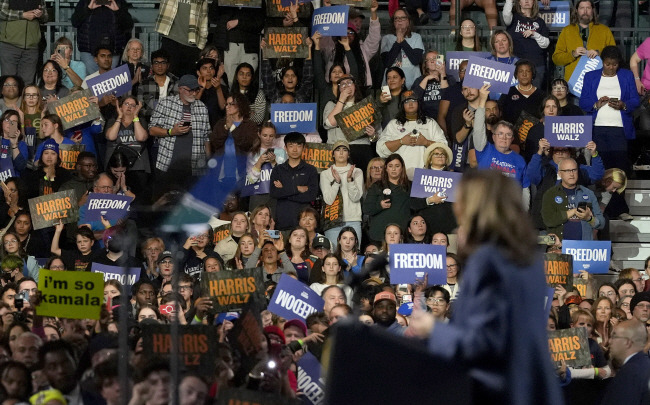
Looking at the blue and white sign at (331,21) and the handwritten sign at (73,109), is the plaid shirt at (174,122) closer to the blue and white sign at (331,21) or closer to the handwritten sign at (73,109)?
the handwritten sign at (73,109)

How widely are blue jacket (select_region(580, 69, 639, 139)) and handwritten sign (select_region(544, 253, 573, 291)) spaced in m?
3.07

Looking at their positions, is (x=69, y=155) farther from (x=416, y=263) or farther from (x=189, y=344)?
(x=189, y=344)

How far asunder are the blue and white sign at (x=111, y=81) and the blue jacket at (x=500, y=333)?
935 cm

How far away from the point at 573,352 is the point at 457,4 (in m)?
6.74

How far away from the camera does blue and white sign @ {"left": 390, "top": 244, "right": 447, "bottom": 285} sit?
10.7m

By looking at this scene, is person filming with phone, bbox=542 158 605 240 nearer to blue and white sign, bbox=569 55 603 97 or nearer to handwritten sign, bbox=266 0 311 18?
blue and white sign, bbox=569 55 603 97

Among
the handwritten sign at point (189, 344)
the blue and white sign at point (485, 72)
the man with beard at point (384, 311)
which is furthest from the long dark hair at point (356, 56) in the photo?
the handwritten sign at point (189, 344)

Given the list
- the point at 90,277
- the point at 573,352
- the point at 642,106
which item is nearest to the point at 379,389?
the point at 90,277

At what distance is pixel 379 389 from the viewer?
14.4ft

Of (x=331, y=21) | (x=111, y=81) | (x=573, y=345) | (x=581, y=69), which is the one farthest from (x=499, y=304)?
(x=581, y=69)

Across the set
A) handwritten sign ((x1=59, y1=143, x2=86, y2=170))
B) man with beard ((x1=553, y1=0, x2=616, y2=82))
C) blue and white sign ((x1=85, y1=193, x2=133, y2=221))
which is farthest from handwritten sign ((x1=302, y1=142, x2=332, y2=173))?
man with beard ((x1=553, y1=0, x2=616, y2=82))

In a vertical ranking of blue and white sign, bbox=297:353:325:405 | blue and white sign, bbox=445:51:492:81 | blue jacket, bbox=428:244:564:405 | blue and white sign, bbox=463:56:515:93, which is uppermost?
blue and white sign, bbox=445:51:492:81

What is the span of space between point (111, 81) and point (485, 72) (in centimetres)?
375

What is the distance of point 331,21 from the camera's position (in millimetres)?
13820
